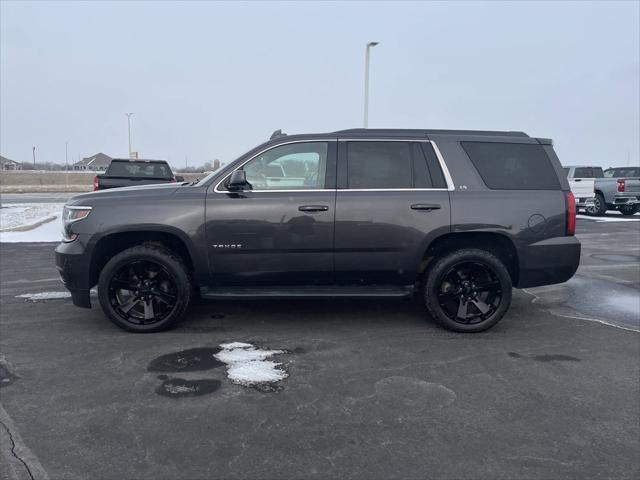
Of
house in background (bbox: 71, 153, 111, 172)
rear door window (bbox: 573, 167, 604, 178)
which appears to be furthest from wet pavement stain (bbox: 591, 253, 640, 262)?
house in background (bbox: 71, 153, 111, 172)

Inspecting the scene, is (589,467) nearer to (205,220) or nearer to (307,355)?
(307,355)

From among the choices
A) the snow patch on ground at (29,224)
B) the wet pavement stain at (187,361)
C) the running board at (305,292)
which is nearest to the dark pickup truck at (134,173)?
the snow patch on ground at (29,224)

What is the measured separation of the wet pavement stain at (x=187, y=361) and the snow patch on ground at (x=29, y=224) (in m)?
8.89

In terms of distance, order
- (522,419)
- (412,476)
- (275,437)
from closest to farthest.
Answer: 1. (412,476)
2. (275,437)
3. (522,419)

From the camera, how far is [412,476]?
273 centimetres

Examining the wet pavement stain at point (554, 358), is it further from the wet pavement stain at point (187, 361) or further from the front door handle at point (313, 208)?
the wet pavement stain at point (187, 361)

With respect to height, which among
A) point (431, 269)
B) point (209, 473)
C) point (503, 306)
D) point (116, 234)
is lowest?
point (209, 473)

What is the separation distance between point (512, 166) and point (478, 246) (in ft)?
2.88

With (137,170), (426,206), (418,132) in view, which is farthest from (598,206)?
(426,206)

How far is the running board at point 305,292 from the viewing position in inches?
197

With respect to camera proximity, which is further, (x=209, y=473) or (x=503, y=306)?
(x=503, y=306)

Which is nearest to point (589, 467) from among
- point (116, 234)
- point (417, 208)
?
point (417, 208)

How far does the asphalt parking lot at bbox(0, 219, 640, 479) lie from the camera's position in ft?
9.39

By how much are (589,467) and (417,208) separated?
2719mm
